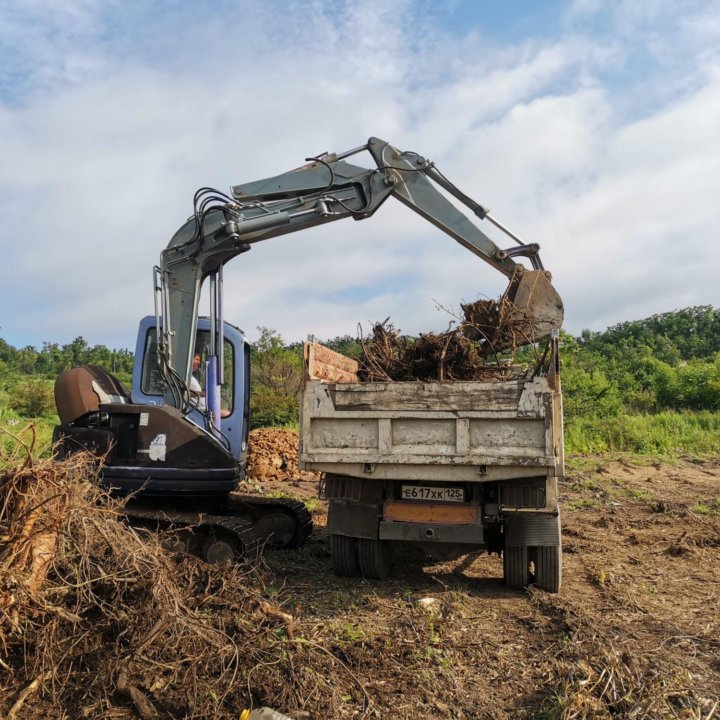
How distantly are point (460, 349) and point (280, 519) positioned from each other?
2682 millimetres

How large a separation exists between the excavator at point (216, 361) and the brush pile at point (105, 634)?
2118mm

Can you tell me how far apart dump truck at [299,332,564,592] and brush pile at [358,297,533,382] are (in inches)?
30.3

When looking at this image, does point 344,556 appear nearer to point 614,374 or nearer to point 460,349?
point 460,349

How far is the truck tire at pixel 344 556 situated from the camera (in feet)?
19.2

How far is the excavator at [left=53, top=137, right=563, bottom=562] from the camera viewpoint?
616cm

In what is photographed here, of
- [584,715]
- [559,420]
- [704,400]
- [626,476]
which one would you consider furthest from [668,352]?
[584,715]

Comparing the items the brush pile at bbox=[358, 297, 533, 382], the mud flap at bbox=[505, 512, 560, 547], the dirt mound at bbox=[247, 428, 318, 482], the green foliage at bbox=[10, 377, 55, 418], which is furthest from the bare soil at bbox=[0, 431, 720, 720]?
the green foliage at bbox=[10, 377, 55, 418]

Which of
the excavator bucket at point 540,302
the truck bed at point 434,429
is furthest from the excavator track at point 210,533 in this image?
the excavator bucket at point 540,302

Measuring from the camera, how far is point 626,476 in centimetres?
1252

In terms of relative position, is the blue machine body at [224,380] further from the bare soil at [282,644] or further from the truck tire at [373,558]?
the bare soil at [282,644]

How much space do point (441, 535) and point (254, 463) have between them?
7886 millimetres

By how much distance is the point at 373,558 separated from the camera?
19.1 feet

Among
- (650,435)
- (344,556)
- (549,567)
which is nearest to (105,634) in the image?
(344,556)

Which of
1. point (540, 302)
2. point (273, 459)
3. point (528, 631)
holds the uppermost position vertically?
point (540, 302)
